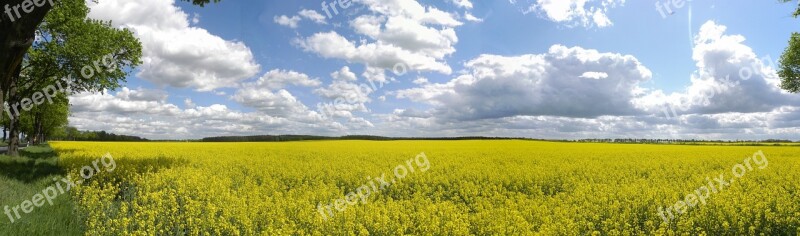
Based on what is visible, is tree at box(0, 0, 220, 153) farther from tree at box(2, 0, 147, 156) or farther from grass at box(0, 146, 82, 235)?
tree at box(2, 0, 147, 156)

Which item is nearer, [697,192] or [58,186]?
[697,192]

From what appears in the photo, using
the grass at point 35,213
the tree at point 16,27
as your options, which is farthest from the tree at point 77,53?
the tree at point 16,27

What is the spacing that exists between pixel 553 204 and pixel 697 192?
11.3 ft

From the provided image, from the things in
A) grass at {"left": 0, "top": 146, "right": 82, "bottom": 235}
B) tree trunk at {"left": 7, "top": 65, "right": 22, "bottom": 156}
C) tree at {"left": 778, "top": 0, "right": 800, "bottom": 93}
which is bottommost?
grass at {"left": 0, "top": 146, "right": 82, "bottom": 235}

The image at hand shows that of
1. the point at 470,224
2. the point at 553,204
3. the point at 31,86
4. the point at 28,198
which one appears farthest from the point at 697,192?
the point at 31,86

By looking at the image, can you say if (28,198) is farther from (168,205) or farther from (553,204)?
(553,204)

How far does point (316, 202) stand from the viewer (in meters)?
10.5

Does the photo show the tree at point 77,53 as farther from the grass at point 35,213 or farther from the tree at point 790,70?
the tree at point 790,70

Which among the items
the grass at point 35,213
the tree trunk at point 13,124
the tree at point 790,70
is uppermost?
the tree at point 790,70

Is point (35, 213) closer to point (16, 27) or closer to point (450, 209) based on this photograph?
point (16, 27)

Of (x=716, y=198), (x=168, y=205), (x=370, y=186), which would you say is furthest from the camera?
(x=370, y=186)

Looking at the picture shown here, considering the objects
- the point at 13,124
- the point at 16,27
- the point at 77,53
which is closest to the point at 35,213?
the point at 16,27

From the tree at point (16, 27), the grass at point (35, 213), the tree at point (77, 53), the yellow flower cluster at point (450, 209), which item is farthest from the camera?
the tree at point (77, 53)

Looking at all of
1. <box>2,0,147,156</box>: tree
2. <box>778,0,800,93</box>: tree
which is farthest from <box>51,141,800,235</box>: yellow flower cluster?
<box>778,0,800,93</box>: tree
